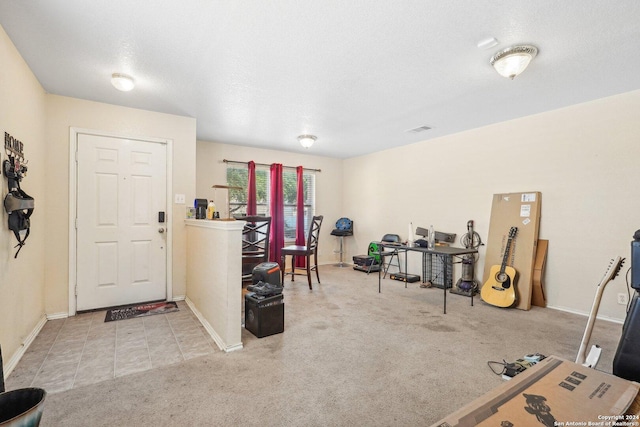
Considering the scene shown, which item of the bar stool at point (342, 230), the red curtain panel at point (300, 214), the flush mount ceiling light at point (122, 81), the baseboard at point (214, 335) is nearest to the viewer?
the baseboard at point (214, 335)

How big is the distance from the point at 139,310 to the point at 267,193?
10.1ft

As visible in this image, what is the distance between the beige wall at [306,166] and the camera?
5258mm

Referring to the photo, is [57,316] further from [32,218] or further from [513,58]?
[513,58]

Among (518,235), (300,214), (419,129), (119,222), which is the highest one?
(419,129)

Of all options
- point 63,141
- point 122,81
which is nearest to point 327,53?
point 122,81

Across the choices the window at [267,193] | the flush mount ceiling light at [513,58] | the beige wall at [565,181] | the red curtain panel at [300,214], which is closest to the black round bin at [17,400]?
the flush mount ceiling light at [513,58]

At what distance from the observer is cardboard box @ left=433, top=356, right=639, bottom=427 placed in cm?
95

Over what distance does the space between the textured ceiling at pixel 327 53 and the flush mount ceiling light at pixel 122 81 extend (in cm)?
8

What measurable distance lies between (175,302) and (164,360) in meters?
1.57

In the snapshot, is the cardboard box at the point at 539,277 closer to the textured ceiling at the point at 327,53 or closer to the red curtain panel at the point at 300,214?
the textured ceiling at the point at 327,53

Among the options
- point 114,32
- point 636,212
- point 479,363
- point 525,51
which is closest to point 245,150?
point 114,32

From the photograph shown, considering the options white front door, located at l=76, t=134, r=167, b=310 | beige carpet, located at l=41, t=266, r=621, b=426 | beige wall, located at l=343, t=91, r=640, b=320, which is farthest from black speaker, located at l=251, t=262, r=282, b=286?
beige wall, located at l=343, t=91, r=640, b=320

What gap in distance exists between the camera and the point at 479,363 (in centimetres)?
229

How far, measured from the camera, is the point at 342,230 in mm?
6535
